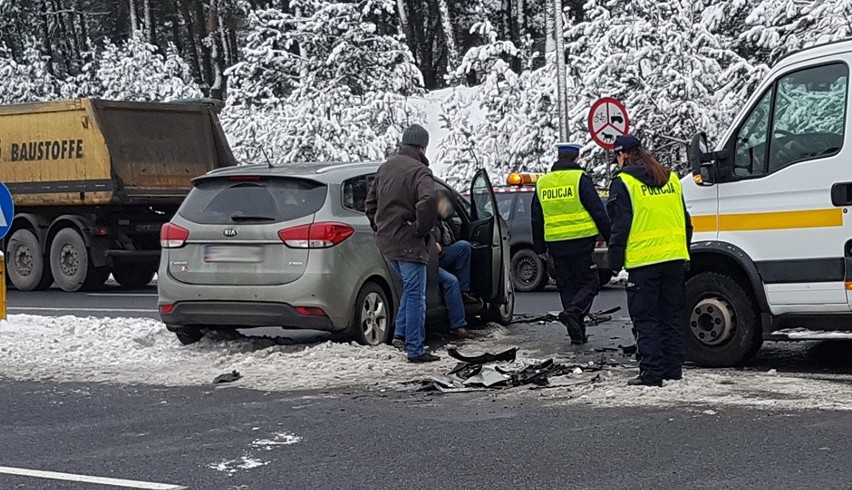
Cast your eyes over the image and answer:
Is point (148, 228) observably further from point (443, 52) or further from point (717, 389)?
point (443, 52)

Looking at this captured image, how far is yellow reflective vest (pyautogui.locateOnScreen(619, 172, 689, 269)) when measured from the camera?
8797 mm

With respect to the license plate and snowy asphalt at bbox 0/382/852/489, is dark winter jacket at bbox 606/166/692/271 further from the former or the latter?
the license plate

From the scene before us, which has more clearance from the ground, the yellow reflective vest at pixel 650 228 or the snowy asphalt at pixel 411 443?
the yellow reflective vest at pixel 650 228

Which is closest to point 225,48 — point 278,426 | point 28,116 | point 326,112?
point 326,112

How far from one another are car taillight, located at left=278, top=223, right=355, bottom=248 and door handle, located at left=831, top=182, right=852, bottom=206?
149 inches

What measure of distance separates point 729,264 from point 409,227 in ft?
7.77

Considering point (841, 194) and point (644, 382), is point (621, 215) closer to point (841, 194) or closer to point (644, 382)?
point (644, 382)

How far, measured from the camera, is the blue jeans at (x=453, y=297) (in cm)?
1163

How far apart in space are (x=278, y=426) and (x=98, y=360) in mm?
3572

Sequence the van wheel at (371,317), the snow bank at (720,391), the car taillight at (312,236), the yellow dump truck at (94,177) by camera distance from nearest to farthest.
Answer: the snow bank at (720,391) < the car taillight at (312,236) < the van wheel at (371,317) < the yellow dump truck at (94,177)

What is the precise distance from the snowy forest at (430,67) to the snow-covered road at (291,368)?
114 inches

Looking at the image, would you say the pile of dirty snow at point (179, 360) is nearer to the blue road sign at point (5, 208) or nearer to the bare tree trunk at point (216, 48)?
the blue road sign at point (5, 208)

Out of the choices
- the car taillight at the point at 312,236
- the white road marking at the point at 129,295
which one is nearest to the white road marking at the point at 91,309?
the white road marking at the point at 129,295

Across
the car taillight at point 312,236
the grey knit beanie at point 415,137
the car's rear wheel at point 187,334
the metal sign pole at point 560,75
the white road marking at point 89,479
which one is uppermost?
the metal sign pole at point 560,75
